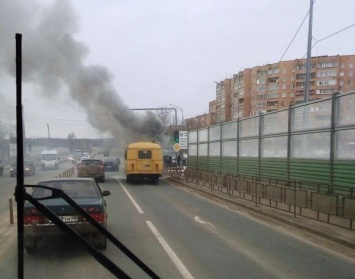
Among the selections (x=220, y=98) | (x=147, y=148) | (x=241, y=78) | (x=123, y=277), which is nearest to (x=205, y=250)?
(x=123, y=277)

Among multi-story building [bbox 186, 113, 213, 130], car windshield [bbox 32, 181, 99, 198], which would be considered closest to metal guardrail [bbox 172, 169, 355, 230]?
car windshield [bbox 32, 181, 99, 198]

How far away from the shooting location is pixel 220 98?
61.8 meters

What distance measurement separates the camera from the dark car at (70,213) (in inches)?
217

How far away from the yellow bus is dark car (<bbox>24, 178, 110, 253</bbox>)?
20753 mm

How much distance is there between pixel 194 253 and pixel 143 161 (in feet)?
74.2

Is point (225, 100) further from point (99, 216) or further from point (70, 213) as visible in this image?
point (70, 213)

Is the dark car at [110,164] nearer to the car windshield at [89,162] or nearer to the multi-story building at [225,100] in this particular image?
the multi-story building at [225,100]

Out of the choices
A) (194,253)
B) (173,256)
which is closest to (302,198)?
(194,253)

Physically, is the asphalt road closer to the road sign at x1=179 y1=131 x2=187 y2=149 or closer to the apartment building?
the apartment building

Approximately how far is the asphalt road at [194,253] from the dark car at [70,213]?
33 cm

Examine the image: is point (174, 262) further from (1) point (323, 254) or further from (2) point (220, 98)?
(2) point (220, 98)

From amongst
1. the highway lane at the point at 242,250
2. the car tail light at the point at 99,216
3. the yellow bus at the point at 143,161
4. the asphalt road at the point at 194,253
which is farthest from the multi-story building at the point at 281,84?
the car tail light at the point at 99,216

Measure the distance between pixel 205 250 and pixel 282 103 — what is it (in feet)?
113

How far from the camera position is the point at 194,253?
312 inches
